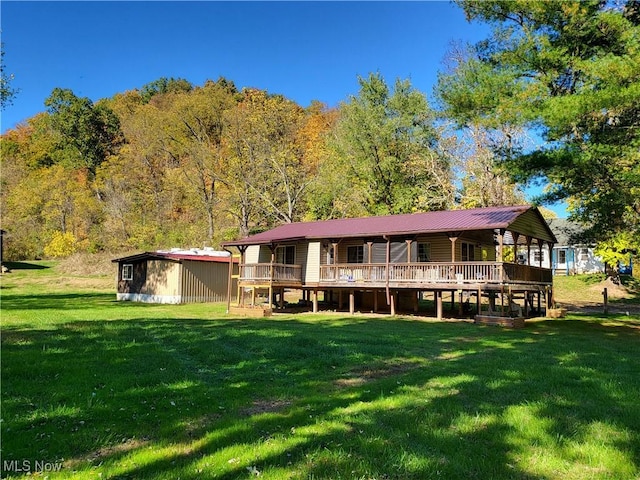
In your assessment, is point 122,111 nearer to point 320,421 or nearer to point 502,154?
point 502,154

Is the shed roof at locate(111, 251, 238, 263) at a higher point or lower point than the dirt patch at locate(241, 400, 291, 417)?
higher

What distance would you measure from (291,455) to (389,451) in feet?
2.78

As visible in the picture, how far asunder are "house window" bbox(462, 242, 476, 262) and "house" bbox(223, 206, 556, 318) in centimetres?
5

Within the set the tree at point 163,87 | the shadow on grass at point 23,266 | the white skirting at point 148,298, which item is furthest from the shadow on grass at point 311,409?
the tree at point 163,87

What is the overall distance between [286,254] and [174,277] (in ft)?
24.4

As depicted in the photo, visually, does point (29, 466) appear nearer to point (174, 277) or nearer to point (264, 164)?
point (174, 277)

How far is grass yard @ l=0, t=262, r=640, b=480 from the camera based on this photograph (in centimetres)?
382

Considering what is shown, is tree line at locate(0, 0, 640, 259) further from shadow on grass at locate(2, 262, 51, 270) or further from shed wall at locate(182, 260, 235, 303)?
shed wall at locate(182, 260, 235, 303)

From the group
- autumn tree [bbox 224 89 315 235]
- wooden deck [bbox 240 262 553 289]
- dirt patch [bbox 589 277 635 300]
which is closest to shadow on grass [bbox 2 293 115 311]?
Answer: wooden deck [bbox 240 262 553 289]

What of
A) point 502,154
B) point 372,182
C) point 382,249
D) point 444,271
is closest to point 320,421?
point 502,154

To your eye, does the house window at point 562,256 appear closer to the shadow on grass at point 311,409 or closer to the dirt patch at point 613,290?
the dirt patch at point 613,290

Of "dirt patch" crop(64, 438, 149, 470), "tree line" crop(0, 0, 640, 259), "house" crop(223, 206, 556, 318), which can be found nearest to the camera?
"dirt patch" crop(64, 438, 149, 470)

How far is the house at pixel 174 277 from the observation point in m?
27.7

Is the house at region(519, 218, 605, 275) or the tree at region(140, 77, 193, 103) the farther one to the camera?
the tree at region(140, 77, 193, 103)
